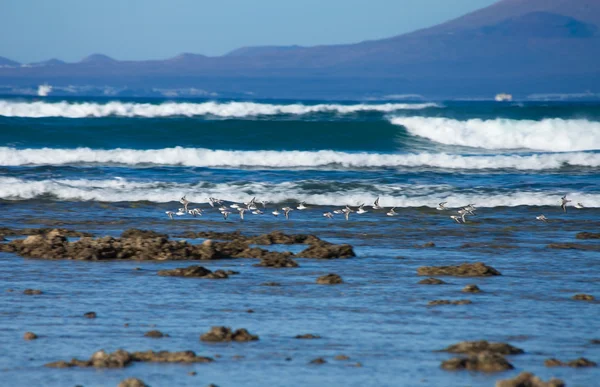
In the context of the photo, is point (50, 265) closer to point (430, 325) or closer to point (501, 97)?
point (430, 325)

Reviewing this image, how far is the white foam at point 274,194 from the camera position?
20.5 meters

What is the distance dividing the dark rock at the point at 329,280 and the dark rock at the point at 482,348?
3077mm

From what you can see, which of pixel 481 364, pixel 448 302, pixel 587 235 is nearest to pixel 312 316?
pixel 448 302

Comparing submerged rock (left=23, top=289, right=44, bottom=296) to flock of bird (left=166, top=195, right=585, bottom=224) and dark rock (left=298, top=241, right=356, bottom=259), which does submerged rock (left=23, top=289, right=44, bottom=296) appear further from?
flock of bird (left=166, top=195, right=585, bottom=224)

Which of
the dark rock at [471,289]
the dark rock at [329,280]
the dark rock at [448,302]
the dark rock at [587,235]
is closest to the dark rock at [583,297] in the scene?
the dark rock at [471,289]

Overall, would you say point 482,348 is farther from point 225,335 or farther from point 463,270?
point 463,270

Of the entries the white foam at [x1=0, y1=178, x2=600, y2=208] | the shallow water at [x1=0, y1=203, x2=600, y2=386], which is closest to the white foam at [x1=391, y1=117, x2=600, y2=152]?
the white foam at [x1=0, y1=178, x2=600, y2=208]

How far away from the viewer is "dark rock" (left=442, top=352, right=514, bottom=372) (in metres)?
7.03

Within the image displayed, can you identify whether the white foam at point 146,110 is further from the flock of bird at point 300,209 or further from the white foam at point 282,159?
the flock of bird at point 300,209

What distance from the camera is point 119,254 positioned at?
40.4 feet

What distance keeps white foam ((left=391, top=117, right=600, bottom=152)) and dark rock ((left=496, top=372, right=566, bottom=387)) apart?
33.9 metres

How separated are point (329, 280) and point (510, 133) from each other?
31.8 m

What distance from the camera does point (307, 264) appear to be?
39.4 feet

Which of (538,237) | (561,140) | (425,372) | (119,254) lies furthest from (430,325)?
(561,140)
